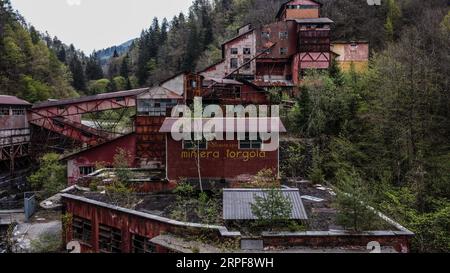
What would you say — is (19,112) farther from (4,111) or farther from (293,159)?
(293,159)

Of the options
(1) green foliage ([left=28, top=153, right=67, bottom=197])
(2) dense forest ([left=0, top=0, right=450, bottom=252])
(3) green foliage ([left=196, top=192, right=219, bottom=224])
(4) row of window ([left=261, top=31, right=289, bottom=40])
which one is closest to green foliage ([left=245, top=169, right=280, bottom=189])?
(3) green foliage ([left=196, top=192, right=219, bottom=224])

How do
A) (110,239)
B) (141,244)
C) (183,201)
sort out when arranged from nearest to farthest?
(141,244) → (110,239) → (183,201)

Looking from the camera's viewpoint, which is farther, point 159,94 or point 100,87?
point 100,87

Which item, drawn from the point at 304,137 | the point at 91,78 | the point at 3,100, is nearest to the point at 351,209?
the point at 304,137

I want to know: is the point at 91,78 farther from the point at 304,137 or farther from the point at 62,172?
the point at 304,137

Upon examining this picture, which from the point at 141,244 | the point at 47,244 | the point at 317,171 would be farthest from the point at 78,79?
the point at 141,244

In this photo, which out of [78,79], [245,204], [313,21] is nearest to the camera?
[245,204]

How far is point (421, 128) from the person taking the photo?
60.2 feet

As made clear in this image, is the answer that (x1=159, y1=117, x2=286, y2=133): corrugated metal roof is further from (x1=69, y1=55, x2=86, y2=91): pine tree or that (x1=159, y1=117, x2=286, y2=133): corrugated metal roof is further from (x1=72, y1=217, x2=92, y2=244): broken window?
(x1=69, y1=55, x2=86, y2=91): pine tree

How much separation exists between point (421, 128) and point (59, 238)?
17.7 m

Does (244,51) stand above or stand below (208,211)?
above

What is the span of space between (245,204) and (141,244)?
391 centimetres

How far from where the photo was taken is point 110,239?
566 inches

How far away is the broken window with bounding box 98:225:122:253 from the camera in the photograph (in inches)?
555
